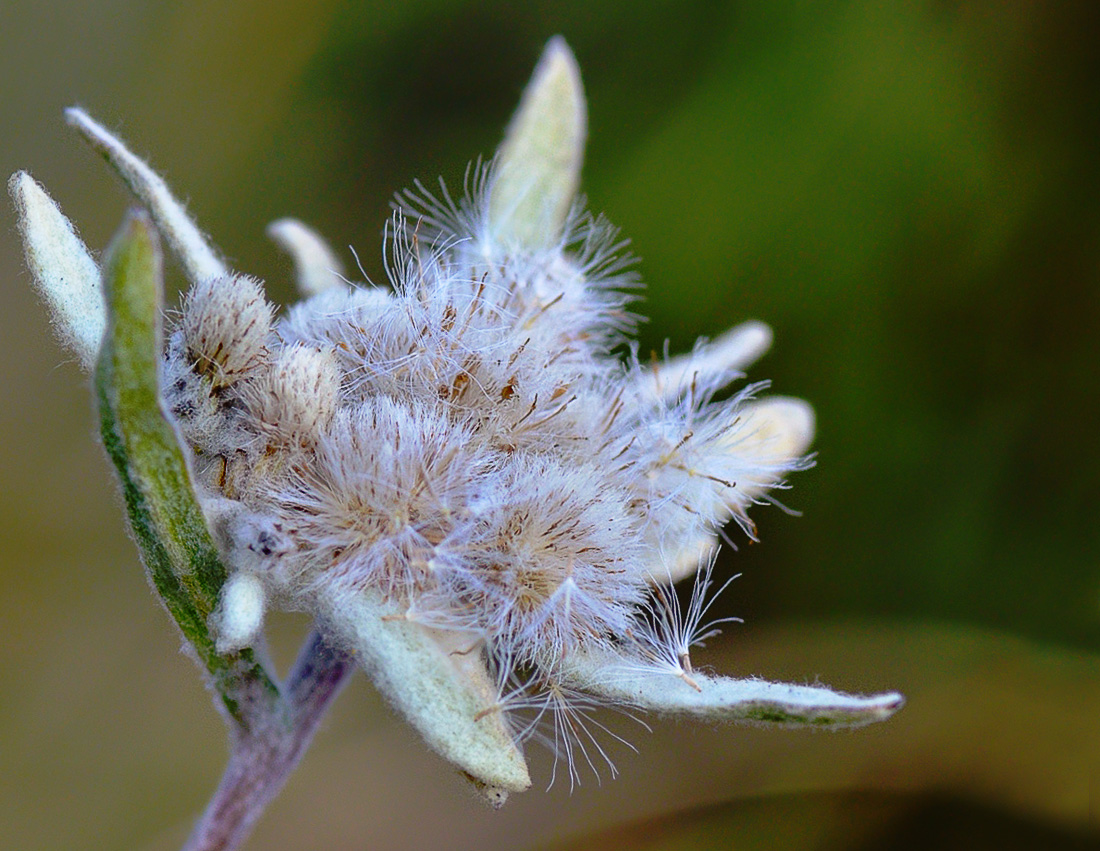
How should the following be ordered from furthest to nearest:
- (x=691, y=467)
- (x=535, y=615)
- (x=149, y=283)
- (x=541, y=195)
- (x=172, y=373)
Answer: (x=541, y=195), (x=691, y=467), (x=535, y=615), (x=172, y=373), (x=149, y=283)

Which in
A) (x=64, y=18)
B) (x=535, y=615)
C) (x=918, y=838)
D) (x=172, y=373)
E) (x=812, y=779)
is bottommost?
(x=918, y=838)

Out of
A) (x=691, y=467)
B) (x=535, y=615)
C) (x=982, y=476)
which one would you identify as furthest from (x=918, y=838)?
(x=535, y=615)

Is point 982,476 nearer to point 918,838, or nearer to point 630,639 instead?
point 918,838

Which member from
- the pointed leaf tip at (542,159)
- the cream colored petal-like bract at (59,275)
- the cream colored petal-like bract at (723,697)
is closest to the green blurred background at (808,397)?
the pointed leaf tip at (542,159)

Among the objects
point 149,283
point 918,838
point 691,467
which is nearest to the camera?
point 149,283

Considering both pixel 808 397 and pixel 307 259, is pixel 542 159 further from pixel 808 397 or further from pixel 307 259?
pixel 808 397

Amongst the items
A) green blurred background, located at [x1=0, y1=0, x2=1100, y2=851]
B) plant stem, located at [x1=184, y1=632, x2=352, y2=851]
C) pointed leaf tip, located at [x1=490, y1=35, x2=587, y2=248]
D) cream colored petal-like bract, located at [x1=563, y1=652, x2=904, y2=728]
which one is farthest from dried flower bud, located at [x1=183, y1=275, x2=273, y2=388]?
green blurred background, located at [x1=0, y1=0, x2=1100, y2=851]

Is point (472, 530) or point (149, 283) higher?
point (149, 283)

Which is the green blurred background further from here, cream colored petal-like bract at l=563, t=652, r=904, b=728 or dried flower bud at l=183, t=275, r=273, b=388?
dried flower bud at l=183, t=275, r=273, b=388
